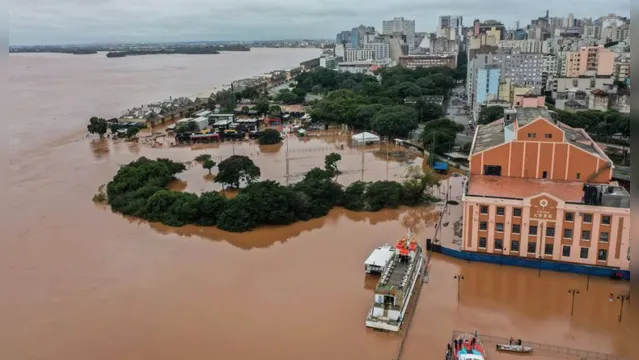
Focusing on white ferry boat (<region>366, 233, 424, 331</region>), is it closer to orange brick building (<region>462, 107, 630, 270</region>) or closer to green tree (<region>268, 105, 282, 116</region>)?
orange brick building (<region>462, 107, 630, 270</region>)

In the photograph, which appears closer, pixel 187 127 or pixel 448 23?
pixel 187 127

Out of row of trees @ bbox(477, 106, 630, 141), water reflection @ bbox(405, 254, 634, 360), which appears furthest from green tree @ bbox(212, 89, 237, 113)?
water reflection @ bbox(405, 254, 634, 360)

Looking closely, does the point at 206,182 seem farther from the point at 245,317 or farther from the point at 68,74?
the point at 68,74

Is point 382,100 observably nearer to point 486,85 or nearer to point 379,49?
point 486,85

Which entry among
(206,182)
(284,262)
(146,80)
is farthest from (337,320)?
(146,80)

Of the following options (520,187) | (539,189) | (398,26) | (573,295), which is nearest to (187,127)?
(520,187)

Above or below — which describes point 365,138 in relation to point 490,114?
below

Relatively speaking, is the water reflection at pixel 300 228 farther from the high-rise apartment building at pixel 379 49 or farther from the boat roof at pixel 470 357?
the high-rise apartment building at pixel 379 49
